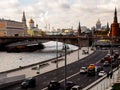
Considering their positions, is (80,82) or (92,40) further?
(92,40)

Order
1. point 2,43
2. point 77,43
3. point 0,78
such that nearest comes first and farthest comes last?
point 0,78, point 77,43, point 2,43

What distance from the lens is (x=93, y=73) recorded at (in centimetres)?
4941

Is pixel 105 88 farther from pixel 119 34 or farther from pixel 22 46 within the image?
pixel 119 34

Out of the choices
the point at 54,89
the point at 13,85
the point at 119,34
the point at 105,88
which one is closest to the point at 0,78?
the point at 13,85

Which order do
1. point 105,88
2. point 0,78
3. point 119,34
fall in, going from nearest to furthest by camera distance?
point 105,88, point 0,78, point 119,34

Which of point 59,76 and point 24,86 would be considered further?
point 59,76

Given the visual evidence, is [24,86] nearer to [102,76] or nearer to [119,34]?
[102,76]

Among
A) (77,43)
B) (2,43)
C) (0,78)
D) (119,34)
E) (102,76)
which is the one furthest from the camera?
(119,34)

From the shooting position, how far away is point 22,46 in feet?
509

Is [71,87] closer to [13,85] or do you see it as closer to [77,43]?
[13,85]

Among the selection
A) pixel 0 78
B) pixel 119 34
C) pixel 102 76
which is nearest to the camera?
pixel 0 78

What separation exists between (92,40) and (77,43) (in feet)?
59.5

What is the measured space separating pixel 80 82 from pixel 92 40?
110416 mm

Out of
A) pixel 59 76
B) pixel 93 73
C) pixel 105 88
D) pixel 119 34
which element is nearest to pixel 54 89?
pixel 105 88
